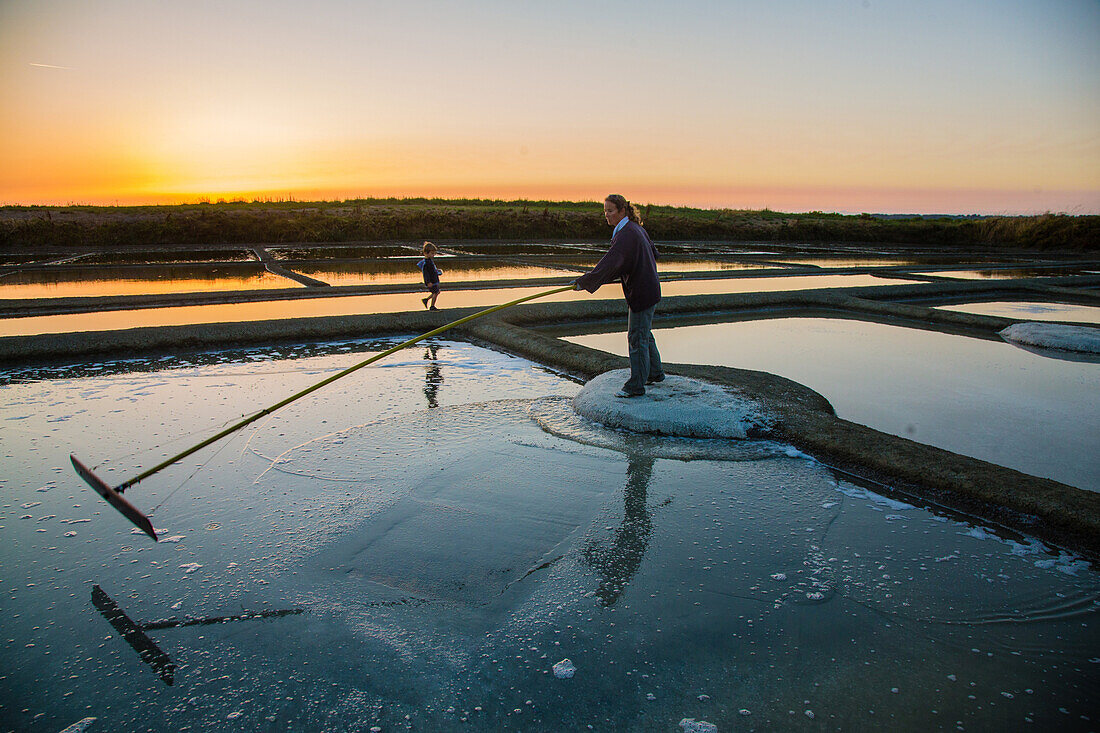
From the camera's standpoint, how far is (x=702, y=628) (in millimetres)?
1926

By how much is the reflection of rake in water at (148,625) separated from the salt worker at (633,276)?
7.60 feet

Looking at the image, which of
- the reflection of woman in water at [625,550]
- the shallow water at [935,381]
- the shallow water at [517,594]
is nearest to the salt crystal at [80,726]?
the shallow water at [517,594]

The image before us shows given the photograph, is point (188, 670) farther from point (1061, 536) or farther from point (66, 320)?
point (66, 320)

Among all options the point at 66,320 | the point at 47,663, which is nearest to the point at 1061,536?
the point at 47,663

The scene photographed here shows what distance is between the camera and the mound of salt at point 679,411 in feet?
11.8

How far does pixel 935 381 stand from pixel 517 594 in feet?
13.5

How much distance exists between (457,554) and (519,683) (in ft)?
2.31

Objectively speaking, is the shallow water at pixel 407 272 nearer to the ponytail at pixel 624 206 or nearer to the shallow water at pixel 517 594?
the ponytail at pixel 624 206

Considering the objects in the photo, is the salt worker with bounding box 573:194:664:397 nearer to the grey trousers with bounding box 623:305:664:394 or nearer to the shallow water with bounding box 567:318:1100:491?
the grey trousers with bounding box 623:305:664:394

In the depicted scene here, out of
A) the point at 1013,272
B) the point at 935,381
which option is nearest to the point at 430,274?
the point at 935,381

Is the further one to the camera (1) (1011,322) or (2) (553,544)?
(1) (1011,322)

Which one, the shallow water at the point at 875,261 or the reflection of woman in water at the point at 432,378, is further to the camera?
the shallow water at the point at 875,261

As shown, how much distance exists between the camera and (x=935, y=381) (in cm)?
486

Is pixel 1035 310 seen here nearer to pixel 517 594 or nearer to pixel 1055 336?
pixel 1055 336
